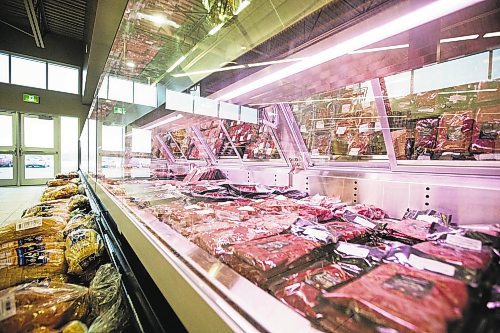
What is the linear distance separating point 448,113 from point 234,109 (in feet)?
5.75

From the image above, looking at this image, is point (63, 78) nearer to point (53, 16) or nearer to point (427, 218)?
point (53, 16)

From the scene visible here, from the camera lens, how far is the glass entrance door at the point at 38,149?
8.71 m

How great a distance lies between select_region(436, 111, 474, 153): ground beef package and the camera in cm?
154

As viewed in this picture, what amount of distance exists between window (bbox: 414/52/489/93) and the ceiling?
8789mm

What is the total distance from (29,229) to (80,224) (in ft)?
1.03

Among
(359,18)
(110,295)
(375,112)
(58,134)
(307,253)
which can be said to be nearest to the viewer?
(307,253)

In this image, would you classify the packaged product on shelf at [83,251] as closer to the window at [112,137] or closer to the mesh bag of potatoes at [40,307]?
the mesh bag of potatoes at [40,307]

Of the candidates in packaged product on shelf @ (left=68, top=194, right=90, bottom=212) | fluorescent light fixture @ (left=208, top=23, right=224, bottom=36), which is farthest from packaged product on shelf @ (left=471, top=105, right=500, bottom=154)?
packaged product on shelf @ (left=68, top=194, right=90, bottom=212)

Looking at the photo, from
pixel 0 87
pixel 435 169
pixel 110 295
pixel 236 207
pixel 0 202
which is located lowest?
pixel 0 202

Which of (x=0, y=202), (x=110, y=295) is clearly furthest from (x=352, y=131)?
(x=0, y=202)

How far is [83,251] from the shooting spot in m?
1.49

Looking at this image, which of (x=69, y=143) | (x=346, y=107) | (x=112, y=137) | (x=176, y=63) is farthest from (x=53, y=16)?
(x=346, y=107)

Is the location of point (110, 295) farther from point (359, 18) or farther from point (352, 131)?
point (352, 131)

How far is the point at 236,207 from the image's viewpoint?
1556 millimetres
